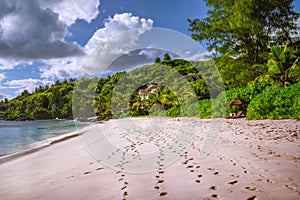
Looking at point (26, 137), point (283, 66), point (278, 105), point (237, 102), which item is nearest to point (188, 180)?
point (278, 105)

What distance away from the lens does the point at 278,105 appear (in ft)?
36.5

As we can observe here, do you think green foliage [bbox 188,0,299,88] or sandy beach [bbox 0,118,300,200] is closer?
sandy beach [bbox 0,118,300,200]

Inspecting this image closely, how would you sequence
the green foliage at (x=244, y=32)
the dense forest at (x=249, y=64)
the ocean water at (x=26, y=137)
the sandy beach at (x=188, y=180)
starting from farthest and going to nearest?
the green foliage at (x=244, y=32)
the dense forest at (x=249, y=64)
the ocean water at (x=26, y=137)
the sandy beach at (x=188, y=180)

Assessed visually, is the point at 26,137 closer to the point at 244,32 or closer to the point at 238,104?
the point at 238,104

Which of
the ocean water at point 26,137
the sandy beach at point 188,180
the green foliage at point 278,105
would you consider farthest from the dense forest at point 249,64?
the ocean water at point 26,137

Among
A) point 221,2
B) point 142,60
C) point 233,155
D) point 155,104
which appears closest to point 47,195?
point 233,155

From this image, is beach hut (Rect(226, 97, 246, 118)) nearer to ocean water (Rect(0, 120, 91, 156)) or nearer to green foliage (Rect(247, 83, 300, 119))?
green foliage (Rect(247, 83, 300, 119))


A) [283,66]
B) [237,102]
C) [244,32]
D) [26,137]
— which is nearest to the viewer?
[283,66]

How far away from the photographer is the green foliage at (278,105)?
10317mm

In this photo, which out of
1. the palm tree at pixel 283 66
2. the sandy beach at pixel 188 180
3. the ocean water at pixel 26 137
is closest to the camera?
the sandy beach at pixel 188 180

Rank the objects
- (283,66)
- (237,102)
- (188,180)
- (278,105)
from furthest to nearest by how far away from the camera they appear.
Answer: (237,102) → (283,66) → (278,105) → (188,180)

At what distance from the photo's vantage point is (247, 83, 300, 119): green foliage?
33.8 feet

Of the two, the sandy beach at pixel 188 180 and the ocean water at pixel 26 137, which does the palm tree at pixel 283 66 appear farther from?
the ocean water at pixel 26 137

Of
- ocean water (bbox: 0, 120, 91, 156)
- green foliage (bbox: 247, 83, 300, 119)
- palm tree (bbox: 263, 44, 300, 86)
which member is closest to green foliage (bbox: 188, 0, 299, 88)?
palm tree (bbox: 263, 44, 300, 86)
